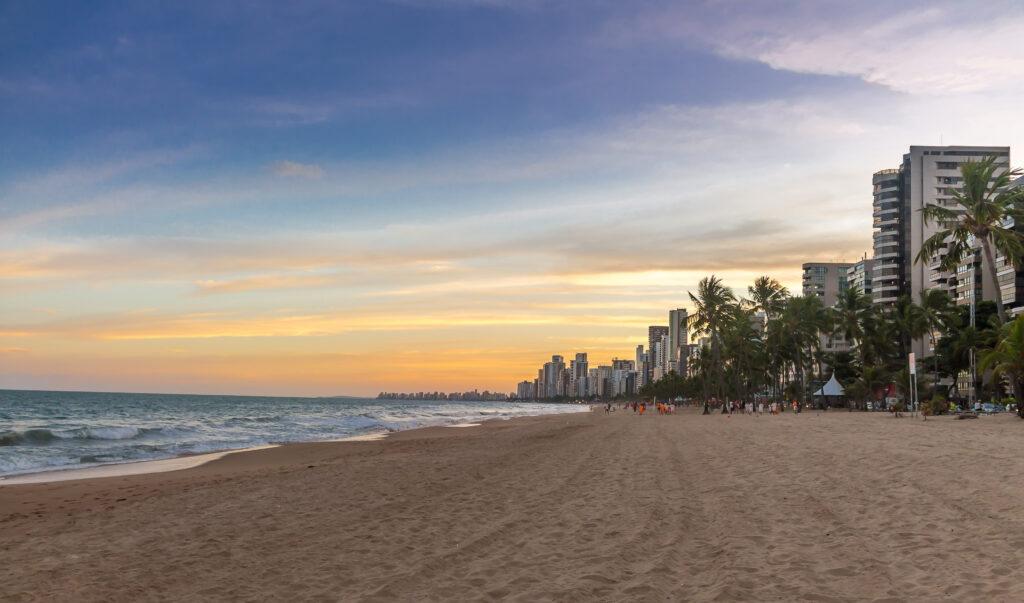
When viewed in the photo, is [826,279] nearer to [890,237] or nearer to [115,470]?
[890,237]

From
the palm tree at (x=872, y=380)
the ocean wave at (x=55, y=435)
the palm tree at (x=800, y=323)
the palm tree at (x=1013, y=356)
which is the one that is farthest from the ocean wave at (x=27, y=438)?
the palm tree at (x=872, y=380)

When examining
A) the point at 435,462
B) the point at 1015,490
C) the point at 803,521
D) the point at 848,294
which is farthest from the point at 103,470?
the point at 848,294

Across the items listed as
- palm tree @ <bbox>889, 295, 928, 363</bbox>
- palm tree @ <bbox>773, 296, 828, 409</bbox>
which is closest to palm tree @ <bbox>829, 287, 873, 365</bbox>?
palm tree @ <bbox>773, 296, 828, 409</bbox>

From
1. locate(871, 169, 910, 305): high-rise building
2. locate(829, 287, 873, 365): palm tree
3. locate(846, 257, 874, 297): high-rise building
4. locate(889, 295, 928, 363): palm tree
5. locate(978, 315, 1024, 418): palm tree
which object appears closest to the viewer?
locate(978, 315, 1024, 418): palm tree

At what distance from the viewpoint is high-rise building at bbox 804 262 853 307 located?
143125mm

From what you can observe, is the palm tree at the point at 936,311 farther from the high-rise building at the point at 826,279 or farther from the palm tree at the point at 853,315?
the high-rise building at the point at 826,279

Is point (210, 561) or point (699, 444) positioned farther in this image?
point (699, 444)

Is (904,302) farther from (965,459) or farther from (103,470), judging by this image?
(103,470)

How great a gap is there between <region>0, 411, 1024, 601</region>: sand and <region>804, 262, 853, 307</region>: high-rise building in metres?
141

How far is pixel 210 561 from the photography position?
279 inches

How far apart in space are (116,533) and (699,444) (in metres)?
14.6

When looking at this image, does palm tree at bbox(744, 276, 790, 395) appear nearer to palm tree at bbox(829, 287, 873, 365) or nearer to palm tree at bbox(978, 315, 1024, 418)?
palm tree at bbox(829, 287, 873, 365)

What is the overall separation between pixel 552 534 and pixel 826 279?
151919mm

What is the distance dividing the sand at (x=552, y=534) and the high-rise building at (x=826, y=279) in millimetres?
140903
